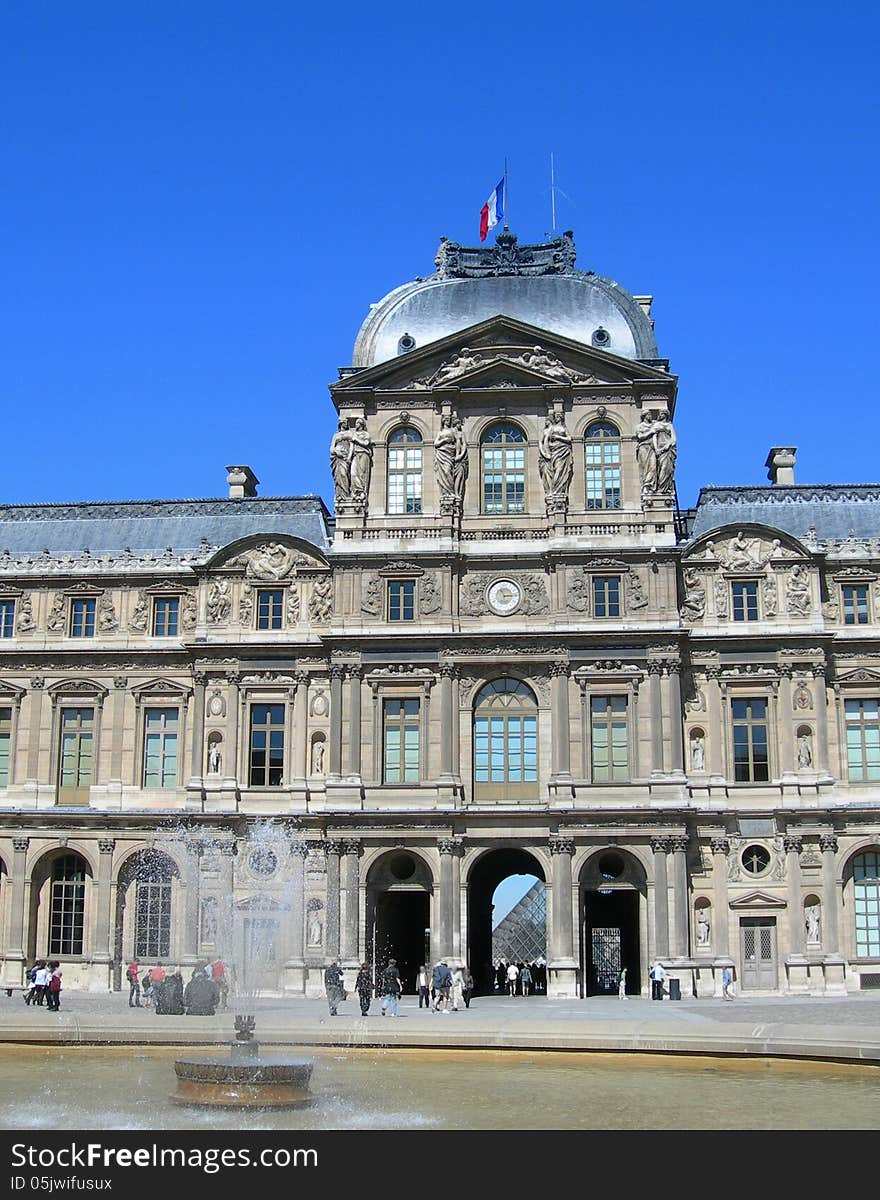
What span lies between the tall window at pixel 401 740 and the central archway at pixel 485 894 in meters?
3.89

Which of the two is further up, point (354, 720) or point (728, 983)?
point (354, 720)

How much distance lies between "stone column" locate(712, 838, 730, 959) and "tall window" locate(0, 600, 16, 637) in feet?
85.4

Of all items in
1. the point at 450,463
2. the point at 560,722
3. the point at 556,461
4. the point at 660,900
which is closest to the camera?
the point at 660,900

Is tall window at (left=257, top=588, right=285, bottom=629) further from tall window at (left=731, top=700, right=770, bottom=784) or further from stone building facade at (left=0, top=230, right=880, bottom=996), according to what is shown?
tall window at (left=731, top=700, right=770, bottom=784)

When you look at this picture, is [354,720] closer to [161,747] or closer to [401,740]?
[401,740]

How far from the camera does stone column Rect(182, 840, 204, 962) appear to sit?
5009cm

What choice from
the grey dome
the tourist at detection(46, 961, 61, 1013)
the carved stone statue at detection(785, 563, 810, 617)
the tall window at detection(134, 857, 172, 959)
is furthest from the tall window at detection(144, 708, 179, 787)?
the carved stone statue at detection(785, 563, 810, 617)

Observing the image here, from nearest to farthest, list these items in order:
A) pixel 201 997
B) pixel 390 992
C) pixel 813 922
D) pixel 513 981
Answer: pixel 390 992
pixel 201 997
pixel 813 922
pixel 513 981

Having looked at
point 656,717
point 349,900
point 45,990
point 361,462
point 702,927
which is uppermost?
point 361,462

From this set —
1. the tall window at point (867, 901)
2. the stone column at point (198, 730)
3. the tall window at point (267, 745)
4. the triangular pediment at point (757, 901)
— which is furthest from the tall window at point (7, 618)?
the tall window at point (867, 901)

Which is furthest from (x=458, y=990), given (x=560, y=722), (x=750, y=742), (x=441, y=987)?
(x=750, y=742)

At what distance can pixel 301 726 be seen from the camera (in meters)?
51.8

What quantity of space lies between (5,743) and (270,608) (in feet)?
35.5
